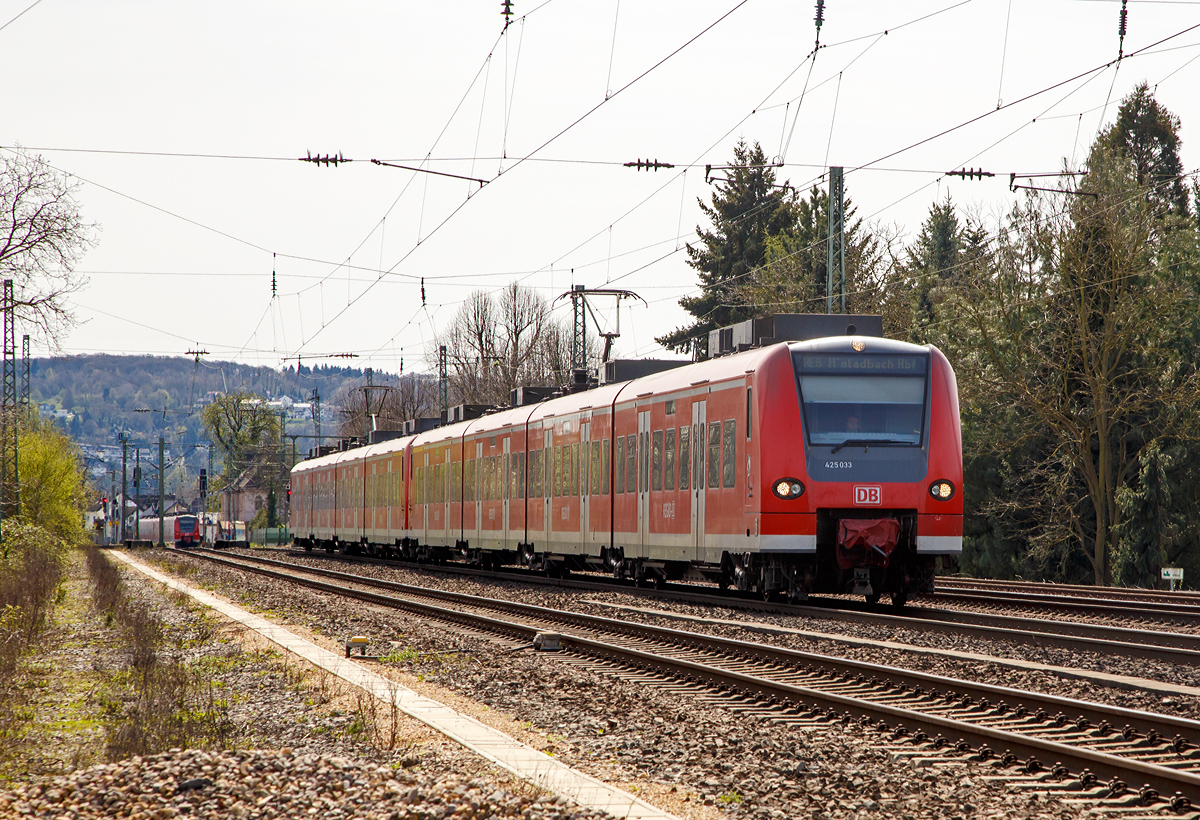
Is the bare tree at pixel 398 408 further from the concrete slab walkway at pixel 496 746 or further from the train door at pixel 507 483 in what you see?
the concrete slab walkway at pixel 496 746

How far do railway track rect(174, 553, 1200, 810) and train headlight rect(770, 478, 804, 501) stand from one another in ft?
8.96

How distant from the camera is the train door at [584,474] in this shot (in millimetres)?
25062

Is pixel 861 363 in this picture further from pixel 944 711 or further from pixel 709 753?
pixel 709 753

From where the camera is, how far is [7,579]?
24719 millimetres

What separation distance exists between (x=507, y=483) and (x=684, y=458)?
10.7m

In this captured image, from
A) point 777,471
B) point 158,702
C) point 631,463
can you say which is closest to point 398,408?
point 631,463

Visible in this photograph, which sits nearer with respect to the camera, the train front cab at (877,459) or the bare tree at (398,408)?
the train front cab at (877,459)

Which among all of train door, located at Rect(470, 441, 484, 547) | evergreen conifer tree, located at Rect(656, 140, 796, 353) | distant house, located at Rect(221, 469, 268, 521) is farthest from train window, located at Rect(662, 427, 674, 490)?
distant house, located at Rect(221, 469, 268, 521)

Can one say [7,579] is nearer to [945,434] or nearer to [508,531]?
[508,531]

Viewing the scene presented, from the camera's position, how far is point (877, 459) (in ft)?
56.6

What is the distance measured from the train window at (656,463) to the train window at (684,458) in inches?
36.1

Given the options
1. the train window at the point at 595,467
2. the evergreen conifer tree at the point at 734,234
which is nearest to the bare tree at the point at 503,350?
the evergreen conifer tree at the point at 734,234

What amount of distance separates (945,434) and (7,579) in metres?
17.5

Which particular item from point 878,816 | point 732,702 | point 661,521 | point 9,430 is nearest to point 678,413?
point 661,521
